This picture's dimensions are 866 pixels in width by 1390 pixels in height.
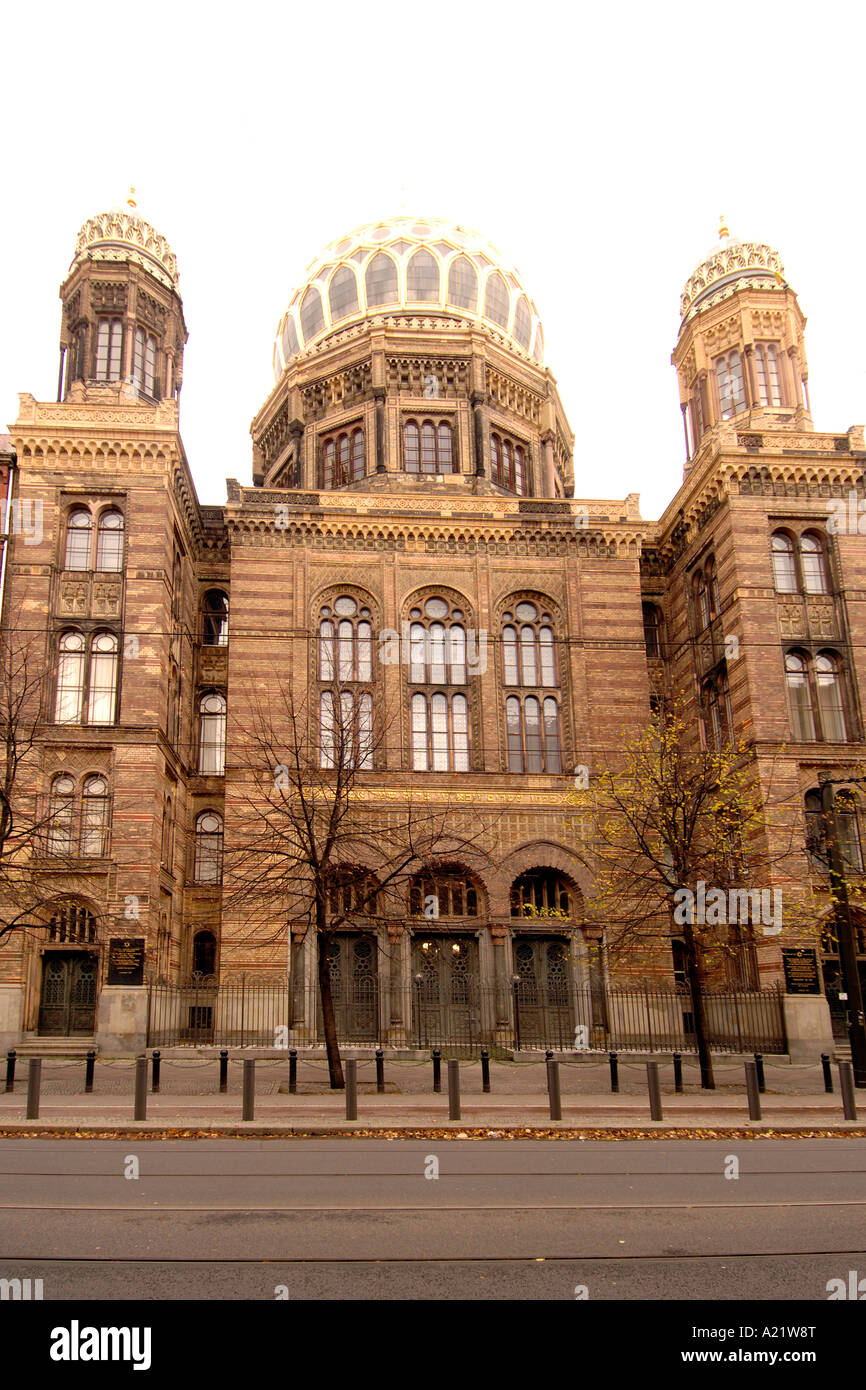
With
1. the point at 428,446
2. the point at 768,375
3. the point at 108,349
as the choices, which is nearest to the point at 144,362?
the point at 108,349

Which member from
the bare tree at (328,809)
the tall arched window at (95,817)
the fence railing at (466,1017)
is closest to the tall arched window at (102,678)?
the tall arched window at (95,817)

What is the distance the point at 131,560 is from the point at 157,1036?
1387 cm

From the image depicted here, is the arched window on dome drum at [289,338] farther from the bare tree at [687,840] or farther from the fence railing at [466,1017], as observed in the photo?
the fence railing at [466,1017]

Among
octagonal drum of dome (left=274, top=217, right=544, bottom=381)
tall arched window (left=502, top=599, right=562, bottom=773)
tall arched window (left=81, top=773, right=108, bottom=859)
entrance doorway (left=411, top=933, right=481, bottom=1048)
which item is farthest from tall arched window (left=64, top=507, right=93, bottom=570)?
octagonal drum of dome (left=274, top=217, right=544, bottom=381)

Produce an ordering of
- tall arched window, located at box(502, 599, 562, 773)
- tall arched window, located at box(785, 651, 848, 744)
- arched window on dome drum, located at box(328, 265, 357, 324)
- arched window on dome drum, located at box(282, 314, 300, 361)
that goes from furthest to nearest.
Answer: arched window on dome drum, located at box(282, 314, 300, 361) < arched window on dome drum, located at box(328, 265, 357, 324) < tall arched window, located at box(502, 599, 562, 773) < tall arched window, located at box(785, 651, 848, 744)

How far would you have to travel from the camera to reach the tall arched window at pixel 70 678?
3247 centimetres

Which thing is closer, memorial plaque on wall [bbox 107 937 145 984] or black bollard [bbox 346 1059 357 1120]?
black bollard [bbox 346 1059 357 1120]

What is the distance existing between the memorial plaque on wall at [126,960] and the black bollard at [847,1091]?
18970mm

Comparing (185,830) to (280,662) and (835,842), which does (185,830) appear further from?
(835,842)

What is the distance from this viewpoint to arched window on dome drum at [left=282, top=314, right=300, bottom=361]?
4775cm

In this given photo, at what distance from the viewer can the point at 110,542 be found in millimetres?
34312

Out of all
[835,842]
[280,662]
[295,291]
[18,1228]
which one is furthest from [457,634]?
[18,1228]

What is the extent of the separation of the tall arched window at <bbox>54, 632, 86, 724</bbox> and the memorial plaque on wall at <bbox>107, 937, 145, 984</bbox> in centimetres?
663

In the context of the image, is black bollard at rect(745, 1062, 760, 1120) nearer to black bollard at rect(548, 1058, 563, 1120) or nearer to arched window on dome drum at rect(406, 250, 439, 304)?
black bollard at rect(548, 1058, 563, 1120)
